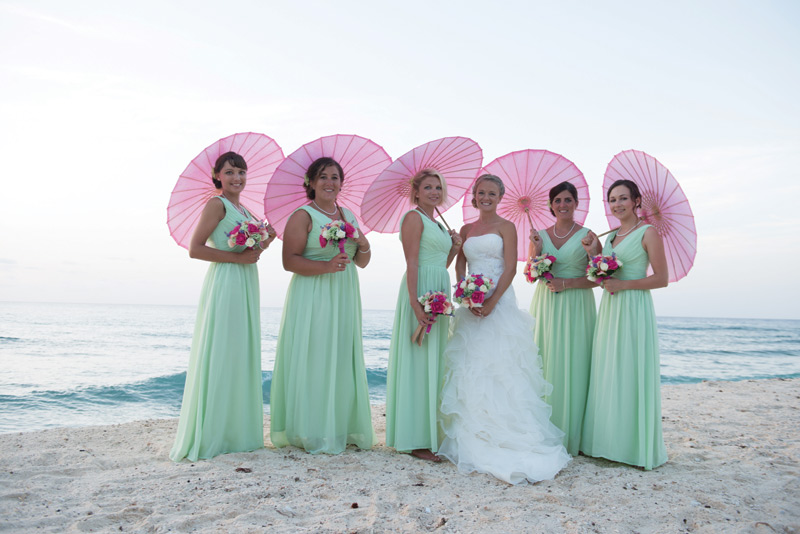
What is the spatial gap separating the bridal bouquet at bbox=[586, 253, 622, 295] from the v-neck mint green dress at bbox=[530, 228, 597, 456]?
1.17 feet

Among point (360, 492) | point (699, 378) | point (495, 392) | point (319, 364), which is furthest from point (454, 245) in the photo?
point (699, 378)

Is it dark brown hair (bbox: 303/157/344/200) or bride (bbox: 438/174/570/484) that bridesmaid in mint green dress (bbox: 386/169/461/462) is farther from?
dark brown hair (bbox: 303/157/344/200)

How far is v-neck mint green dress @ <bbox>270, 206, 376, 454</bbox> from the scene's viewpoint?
4848 mm

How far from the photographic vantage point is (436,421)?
4.82m

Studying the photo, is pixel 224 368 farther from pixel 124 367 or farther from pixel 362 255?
pixel 124 367

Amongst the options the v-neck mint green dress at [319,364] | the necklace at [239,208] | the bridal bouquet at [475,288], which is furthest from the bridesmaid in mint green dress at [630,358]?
the necklace at [239,208]

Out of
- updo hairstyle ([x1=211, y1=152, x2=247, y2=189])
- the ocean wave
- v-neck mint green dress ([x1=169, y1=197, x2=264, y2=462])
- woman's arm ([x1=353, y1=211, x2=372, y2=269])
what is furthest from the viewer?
the ocean wave

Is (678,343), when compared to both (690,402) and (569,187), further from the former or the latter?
(569,187)

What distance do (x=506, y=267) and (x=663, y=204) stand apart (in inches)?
68.1

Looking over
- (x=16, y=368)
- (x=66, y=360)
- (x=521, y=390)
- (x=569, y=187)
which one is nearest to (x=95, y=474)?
(x=521, y=390)

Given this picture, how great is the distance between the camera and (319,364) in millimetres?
4867

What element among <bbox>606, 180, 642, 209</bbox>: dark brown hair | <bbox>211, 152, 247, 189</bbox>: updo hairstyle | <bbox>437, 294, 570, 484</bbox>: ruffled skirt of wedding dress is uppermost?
<bbox>211, 152, 247, 189</bbox>: updo hairstyle

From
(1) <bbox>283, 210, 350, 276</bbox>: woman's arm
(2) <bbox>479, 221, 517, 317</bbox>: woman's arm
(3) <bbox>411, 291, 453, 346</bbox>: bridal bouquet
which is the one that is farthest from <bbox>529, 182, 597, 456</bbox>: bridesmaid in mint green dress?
(1) <bbox>283, 210, 350, 276</bbox>: woman's arm

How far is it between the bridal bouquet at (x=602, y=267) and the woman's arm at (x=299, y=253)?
2.31 metres
